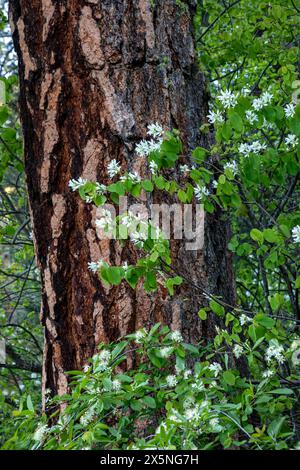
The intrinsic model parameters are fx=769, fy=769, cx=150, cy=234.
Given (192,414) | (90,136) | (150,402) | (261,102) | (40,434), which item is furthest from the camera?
(90,136)

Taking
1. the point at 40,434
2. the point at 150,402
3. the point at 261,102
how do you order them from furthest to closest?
1. the point at 261,102
2. the point at 150,402
3. the point at 40,434

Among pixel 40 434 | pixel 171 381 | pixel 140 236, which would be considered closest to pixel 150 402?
pixel 171 381

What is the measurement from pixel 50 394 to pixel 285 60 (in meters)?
2.26

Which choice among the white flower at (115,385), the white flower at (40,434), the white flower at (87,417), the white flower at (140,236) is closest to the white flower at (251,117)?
the white flower at (140,236)

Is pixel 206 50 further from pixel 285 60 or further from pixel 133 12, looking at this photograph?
pixel 133 12

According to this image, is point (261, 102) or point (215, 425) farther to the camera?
point (261, 102)

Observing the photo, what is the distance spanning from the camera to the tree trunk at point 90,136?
2.83 m

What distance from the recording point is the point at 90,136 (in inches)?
113

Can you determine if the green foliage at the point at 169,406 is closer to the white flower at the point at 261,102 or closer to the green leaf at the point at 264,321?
the green leaf at the point at 264,321

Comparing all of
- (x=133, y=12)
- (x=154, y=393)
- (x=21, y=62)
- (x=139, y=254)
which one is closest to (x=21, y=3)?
(x=21, y=62)

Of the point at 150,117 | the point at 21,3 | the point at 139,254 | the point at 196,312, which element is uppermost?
the point at 21,3

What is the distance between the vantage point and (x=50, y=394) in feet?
9.96

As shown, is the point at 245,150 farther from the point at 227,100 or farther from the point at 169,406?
the point at 169,406

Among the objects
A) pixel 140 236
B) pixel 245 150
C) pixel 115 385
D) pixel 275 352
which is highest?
pixel 245 150
